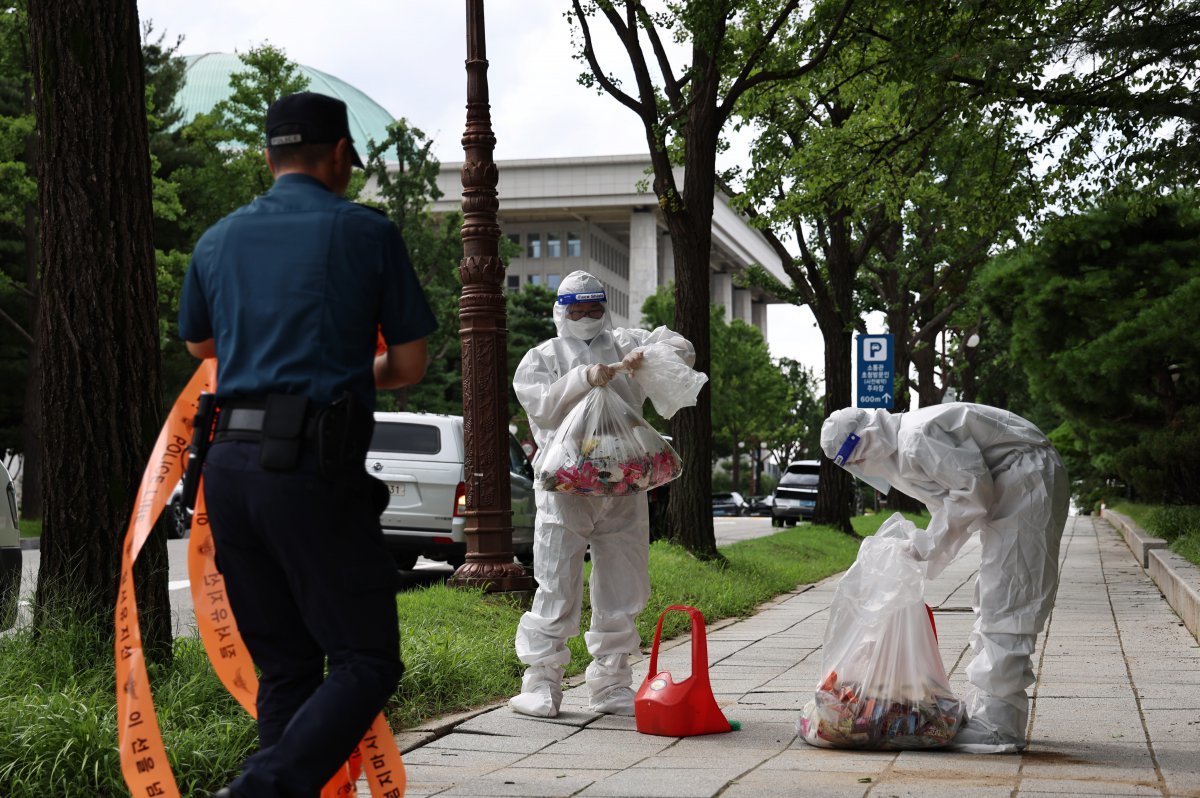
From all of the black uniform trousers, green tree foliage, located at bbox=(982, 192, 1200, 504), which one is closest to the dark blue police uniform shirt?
the black uniform trousers

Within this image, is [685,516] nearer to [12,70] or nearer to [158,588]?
[158,588]

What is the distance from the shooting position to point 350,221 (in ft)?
11.1

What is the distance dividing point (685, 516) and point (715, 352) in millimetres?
46847

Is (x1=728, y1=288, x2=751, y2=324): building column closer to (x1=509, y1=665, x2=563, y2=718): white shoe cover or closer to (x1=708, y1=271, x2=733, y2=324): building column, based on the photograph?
(x1=708, y1=271, x2=733, y2=324): building column

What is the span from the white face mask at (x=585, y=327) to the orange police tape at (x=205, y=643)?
2.62 m

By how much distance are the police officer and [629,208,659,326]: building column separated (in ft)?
243

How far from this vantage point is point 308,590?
3279 millimetres

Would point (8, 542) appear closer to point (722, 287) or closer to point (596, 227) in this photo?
point (596, 227)

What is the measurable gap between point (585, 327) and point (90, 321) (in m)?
2.07

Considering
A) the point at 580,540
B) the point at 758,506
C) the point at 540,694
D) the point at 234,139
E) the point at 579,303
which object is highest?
the point at 234,139

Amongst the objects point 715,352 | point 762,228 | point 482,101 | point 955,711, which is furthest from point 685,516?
point 715,352

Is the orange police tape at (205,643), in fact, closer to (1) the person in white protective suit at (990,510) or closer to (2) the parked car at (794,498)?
(1) the person in white protective suit at (990,510)

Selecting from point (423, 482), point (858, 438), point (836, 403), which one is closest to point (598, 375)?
point (858, 438)

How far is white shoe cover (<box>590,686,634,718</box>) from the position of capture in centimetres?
632
